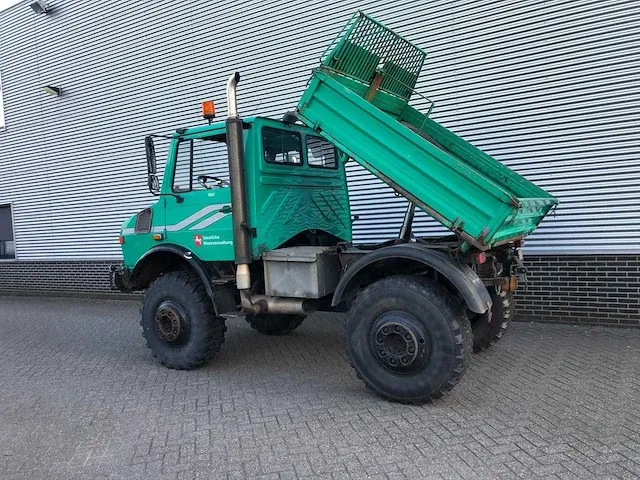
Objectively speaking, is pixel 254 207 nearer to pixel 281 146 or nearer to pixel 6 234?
pixel 281 146

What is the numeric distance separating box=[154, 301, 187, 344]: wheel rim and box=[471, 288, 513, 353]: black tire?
307 centimetres

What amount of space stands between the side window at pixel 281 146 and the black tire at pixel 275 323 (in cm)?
229

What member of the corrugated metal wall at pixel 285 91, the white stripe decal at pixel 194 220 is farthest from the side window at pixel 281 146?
the corrugated metal wall at pixel 285 91

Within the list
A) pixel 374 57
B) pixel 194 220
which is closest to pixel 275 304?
pixel 194 220

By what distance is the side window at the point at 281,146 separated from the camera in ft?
17.5

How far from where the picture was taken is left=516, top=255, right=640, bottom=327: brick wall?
6.62m

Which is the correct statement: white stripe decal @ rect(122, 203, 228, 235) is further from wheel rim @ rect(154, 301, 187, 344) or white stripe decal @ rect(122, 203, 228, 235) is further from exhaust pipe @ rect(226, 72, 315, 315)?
wheel rim @ rect(154, 301, 187, 344)

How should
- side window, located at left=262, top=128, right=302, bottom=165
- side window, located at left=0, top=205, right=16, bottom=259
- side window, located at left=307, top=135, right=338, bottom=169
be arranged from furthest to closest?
1. side window, located at left=0, top=205, right=16, bottom=259
2. side window, located at left=307, top=135, right=338, bottom=169
3. side window, located at left=262, top=128, right=302, bottom=165

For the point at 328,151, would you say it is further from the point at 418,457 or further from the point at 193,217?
the point at 418,457

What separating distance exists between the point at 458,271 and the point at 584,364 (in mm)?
2166

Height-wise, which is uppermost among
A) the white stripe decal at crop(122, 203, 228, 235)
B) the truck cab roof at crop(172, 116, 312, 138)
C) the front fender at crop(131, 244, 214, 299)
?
the truck cab roof at crop(172, 116, 312, 138)

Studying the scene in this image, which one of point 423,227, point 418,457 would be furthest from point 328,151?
point 418,457

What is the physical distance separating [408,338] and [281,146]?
2.46 metres

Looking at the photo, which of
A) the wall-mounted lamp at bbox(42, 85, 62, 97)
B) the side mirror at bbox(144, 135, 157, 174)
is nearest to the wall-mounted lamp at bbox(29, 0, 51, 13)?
the wall-mounted lamp at bbox(42, 85, 62, 97)
